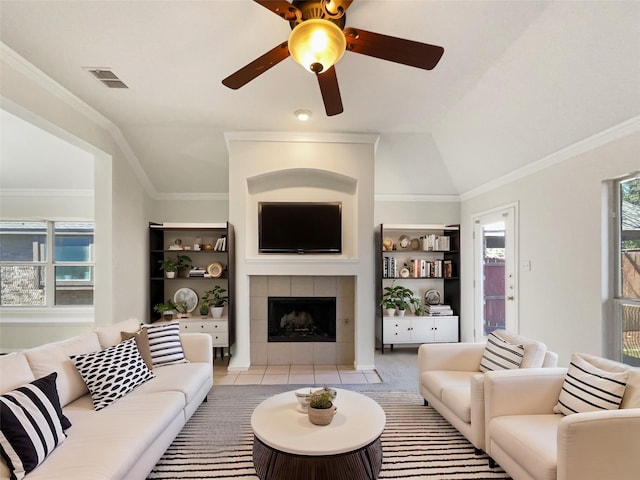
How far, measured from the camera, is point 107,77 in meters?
2.98

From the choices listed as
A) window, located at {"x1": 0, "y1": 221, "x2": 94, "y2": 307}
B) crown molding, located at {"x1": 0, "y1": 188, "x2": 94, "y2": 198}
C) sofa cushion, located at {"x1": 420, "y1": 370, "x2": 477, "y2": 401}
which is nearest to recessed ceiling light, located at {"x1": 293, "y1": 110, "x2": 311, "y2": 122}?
sofa cushion, located at {"x1": 420, "y1": 370, "x2": 477, "y2": 401}

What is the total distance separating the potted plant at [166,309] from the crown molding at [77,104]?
1.61 meters

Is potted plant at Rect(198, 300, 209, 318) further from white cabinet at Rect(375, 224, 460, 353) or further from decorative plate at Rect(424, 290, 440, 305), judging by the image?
decorative plate at Rect(424, 290, 440, 305)

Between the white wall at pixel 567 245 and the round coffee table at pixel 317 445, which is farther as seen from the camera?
the white wall at pixel 567 245

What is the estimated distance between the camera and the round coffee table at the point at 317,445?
1816 millimetres

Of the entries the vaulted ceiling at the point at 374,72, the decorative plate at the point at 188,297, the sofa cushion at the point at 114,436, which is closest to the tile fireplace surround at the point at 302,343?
the decorative plate at the point at 188,297

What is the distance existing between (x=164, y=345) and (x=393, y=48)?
2909 millimetres

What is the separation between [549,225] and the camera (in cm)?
358

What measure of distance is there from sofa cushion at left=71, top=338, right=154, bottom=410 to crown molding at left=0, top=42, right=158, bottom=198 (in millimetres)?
2269

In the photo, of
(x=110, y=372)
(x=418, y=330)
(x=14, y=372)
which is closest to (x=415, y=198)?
(x=418, y=330)

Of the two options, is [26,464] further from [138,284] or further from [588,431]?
[138,284]

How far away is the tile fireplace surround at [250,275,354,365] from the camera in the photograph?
450 cm

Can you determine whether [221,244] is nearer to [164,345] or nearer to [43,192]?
[164,345]

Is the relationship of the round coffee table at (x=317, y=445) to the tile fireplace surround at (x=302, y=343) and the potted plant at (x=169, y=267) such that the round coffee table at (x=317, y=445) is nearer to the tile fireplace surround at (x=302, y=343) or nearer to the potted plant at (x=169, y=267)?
the tile fireplace surround at (x=302, y=343)
